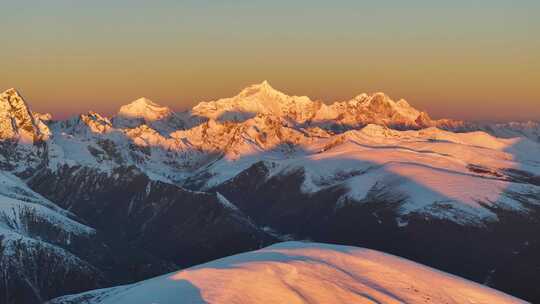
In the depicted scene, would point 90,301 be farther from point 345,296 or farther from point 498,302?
point 498,302

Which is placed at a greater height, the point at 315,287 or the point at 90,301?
the point at 315,287

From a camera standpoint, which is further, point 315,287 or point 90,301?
point 90,301

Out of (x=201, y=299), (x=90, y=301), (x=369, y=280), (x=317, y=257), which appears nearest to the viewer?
(x=201, y=299)

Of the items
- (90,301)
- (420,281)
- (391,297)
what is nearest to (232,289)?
(391,297)

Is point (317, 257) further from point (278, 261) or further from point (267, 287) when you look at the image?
point (267, 287)

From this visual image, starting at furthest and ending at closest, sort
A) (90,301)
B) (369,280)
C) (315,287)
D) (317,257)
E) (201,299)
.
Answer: (90,301), (317,257), (369,280), (315,287), (201,299)

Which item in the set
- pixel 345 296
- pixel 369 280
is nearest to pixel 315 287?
pixel 345 296
